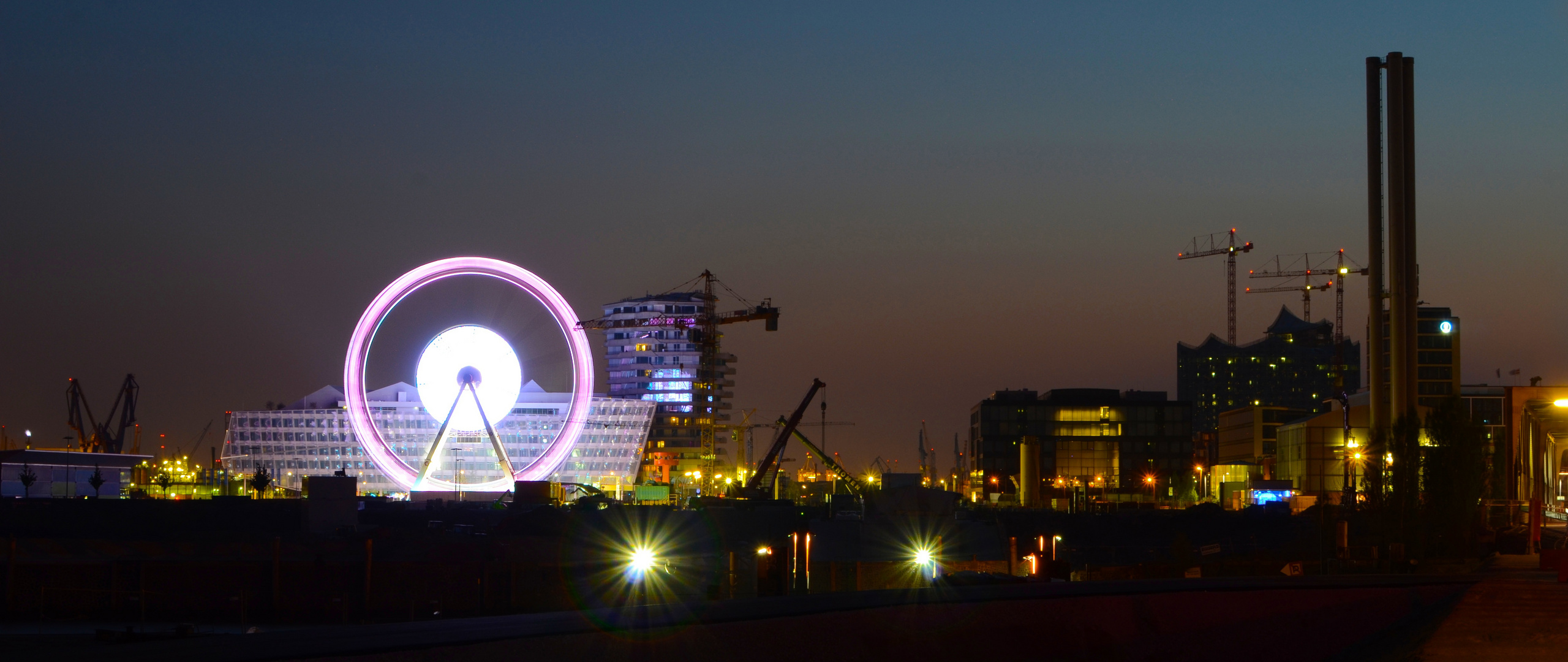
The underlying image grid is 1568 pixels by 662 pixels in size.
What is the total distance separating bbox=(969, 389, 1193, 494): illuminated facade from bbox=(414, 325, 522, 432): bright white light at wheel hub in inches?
2891

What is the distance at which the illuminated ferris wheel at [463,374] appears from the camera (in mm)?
89125

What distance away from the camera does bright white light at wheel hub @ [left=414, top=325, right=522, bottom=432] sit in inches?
4018

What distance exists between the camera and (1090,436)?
6471 inches

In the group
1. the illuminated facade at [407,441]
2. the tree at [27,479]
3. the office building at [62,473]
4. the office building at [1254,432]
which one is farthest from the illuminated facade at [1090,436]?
the tree at [27,479]

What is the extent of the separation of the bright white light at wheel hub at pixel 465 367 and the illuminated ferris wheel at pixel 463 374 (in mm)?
67

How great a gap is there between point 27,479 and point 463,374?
30.1 m

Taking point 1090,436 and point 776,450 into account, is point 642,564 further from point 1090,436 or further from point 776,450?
point 1090,436

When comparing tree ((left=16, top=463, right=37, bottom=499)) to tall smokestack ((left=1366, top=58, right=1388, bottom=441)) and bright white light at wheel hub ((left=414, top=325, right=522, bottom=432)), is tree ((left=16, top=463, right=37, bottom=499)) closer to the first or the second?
bright white light at wheel hub ((left=414, top=325, right=522, bottom=432))

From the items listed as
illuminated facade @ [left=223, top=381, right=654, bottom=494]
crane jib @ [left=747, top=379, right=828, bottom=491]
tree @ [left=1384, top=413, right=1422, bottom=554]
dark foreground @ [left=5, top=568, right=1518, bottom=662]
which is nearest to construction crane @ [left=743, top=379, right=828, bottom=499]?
crane jib @ [left=747, top=379, right=828, bottom=491]

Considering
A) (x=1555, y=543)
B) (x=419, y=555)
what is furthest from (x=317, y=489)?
(x=1555, y=543)

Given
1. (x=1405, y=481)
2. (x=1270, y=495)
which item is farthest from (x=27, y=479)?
(x=1270, y=495)

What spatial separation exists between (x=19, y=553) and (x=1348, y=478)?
66.9m

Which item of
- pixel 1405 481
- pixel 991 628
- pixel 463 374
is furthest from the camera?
pixel 463 374

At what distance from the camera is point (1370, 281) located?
215 ft
